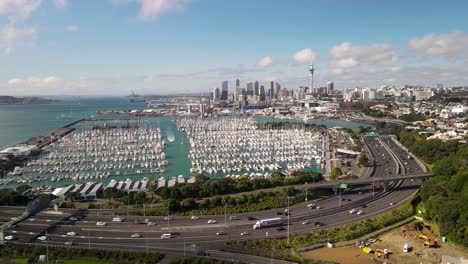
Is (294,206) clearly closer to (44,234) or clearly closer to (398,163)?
(44,234)

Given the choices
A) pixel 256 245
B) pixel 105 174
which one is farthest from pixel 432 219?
pixel 105 174

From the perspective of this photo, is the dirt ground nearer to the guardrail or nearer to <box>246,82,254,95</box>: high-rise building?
the guardrail

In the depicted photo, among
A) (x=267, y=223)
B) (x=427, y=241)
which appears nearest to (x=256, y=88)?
(x=267, y=223)

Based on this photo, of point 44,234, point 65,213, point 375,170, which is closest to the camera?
point 44,234

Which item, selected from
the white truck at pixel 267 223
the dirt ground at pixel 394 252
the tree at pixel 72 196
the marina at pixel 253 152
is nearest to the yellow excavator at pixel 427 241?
the dirt ground at pixel 394 252

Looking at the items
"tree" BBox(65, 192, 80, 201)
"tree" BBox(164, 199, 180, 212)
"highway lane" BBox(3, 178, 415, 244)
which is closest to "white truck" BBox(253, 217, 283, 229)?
"highway lane" BBox(3, 178, 415, 244)
